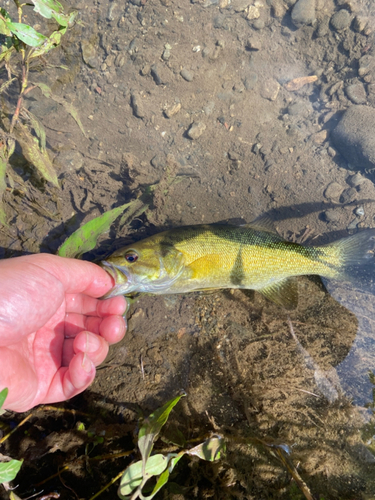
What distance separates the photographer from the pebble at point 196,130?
4910 millimetres

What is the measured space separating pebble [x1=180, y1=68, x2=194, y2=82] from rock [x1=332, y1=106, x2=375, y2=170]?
2.80 metres

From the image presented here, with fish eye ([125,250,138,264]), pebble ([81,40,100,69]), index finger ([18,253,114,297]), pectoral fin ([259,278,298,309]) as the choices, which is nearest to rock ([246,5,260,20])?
pebble ([81,40,100,69])

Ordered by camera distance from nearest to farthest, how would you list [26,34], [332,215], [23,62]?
[26,34], [23,62], [332,215]

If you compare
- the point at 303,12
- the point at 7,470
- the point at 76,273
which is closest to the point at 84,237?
the point at 76,273

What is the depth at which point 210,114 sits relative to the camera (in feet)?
16.6

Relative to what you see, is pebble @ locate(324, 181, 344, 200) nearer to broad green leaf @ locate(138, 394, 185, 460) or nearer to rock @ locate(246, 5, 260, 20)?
rock @ locate(246, 5, 260, 20)

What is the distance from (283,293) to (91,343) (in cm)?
272

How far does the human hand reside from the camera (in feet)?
8.45

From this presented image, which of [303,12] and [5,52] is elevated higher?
[303,12]

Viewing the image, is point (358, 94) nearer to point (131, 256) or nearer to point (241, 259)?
point (241, 259)

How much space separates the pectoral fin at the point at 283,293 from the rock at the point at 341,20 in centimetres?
498

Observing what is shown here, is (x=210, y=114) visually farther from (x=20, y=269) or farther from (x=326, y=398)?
(x=326, y=398)

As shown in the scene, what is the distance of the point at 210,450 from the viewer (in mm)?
2697

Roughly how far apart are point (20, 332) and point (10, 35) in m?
2.99
